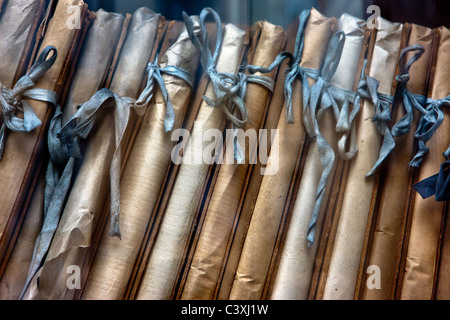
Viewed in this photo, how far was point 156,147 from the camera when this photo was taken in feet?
3.24

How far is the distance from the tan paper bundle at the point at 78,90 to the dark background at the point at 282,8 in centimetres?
7

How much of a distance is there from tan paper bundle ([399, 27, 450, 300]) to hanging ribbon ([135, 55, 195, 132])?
57 centimetres

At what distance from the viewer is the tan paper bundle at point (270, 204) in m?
0.95

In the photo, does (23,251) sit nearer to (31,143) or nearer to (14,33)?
(31,143)

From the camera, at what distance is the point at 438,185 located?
0.93 meters

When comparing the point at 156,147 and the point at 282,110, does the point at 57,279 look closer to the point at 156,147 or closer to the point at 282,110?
the point at 156,147

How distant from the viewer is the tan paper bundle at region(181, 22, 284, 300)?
0.95m

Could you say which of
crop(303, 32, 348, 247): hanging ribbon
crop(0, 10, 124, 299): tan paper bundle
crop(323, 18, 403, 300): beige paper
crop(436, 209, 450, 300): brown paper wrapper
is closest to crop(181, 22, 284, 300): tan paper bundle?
crop(303, 32, 348, 247): hanging ribbon

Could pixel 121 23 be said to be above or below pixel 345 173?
above

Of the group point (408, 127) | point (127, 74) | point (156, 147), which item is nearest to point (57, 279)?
point (156, 147)

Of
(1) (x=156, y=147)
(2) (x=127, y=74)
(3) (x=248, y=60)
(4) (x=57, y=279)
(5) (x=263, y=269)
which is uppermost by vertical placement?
(3) (x=248, y=60)

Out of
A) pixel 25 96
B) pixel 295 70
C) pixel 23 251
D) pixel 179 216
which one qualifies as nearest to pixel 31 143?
pixel 25 96

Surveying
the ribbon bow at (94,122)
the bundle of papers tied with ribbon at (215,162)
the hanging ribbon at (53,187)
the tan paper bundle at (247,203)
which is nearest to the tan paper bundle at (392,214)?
the bundle of papers tied with ribbon at (215,162)

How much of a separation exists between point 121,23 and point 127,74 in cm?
14
